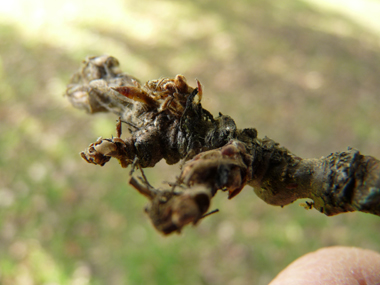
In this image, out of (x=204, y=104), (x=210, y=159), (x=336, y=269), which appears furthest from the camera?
(x=204, y=104)

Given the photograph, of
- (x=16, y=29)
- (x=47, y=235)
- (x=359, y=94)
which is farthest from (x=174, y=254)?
(x=16, y=29)

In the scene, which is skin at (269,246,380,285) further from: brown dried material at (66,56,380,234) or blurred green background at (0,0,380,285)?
blurred green background at (0,0,380,285)

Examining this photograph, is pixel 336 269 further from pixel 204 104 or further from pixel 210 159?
pixel 204 104

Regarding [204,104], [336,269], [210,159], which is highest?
[204,104]

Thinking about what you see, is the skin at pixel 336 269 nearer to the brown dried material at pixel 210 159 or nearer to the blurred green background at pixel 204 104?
the brown dried material at pixel 210 159

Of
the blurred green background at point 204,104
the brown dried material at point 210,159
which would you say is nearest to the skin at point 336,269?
the brown dried material at point 210,159

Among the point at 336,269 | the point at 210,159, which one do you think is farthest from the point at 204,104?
the point at 210,159
